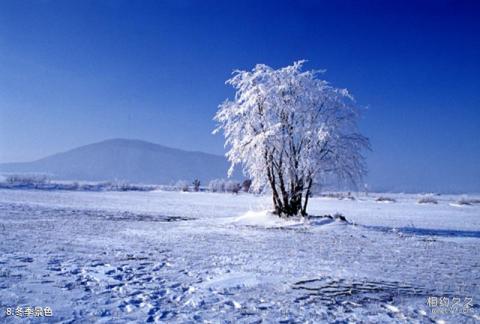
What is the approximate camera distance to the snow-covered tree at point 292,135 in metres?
25.0

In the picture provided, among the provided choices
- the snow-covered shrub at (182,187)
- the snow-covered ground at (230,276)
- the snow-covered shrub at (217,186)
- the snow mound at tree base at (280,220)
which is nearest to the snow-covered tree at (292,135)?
the snow mound at tree base at (280,220)

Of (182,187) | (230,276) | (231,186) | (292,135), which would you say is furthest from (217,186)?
(230,276)

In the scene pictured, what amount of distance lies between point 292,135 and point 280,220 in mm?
5356

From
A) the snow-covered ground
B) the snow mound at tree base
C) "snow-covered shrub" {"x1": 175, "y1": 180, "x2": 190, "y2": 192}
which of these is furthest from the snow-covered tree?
"snow-covered shrub" {"x1": 175, "y1": 180, "x2": 190, "y2": 192}

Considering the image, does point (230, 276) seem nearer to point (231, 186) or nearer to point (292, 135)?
point (292, 135)

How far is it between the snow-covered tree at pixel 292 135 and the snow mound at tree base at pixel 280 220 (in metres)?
0.99

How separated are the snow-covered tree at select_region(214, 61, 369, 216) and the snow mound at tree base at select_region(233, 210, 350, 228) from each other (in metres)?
0.99

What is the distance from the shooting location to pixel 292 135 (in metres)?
25.6

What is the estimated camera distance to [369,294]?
30.0 ft

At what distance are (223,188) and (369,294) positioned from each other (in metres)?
84.2

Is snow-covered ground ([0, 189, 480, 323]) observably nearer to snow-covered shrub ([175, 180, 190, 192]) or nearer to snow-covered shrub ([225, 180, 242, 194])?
snow-covered shrub ([175, 180, 190, 192])

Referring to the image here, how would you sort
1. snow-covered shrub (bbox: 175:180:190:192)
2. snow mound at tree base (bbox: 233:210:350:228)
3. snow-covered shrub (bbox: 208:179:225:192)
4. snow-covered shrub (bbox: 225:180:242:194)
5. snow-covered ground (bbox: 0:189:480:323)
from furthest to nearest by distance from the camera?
snow-covered shrub (bbox: 208:179:225:192), snow-covered shrub (bbox: 225:180:242:194), snow-covered shrub (bbox: 175:180:190:192), snow mound at tree base (bbox: 233:210:350:228), snow-covered ground (bbox: 0:189:480:323)

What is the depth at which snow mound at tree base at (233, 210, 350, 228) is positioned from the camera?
23598 mm

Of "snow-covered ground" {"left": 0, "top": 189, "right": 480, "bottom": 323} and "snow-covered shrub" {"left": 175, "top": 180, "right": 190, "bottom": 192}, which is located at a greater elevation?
"snow-covered shrub" {"left": 175, "top": 180, "right": 190, "bottom": 192}
